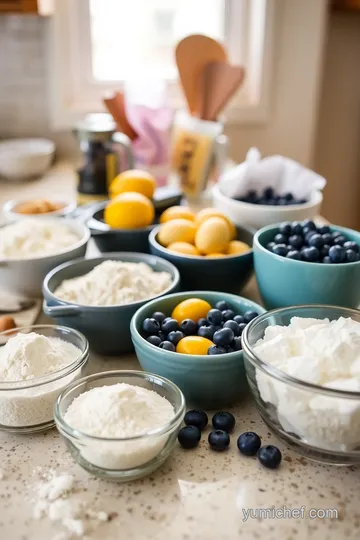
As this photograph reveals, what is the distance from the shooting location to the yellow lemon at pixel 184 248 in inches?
41.8

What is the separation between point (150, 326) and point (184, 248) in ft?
0.87

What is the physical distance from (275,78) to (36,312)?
4.37 ft

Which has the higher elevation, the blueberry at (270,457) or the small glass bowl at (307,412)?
the small glass bowl at (307,412)

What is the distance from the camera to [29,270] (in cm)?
108

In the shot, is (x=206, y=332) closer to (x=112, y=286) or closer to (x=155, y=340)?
(x=155, y=340)

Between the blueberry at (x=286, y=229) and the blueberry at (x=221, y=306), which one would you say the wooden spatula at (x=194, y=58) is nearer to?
the blueberry at (x=286, y=229)

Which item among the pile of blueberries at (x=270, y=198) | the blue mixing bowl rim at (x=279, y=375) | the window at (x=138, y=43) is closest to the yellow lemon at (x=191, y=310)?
the blue mixing bowl rim at (x=279, y=375)

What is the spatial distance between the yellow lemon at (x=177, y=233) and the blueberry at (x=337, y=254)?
0.29m

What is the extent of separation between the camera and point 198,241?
1.08 meters

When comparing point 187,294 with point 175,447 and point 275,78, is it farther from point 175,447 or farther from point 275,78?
point 275,78

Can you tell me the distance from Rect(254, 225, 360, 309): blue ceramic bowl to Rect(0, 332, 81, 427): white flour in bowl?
13.5 inches

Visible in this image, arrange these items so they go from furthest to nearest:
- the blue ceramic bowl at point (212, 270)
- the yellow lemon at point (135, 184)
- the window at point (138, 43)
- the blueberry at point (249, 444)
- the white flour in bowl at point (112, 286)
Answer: the window at point (138, 43)
the yellow lemon at point (135, 184)
the blue ceramic bowl at point (212, 270)
the white flour in bowl at point (112, 286)
the blueberry at point (249, 444)

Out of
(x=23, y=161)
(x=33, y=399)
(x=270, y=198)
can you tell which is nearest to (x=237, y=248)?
(x=270, y=198)

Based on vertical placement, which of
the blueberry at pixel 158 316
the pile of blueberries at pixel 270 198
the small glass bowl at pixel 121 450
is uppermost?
the pile of blueberries at pixel 270 198
